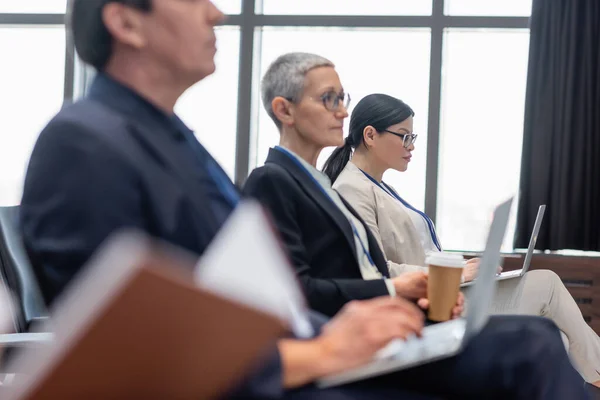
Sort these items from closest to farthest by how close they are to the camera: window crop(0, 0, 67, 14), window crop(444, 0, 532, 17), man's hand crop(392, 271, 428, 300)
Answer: man's hand crop(392, 271, 428, 300)
window crop(444, 0, 532, 17)
window crop(0, 0, 67, 14)

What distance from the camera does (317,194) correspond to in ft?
6.11

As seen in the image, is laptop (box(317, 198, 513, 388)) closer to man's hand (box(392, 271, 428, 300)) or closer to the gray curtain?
man's hand (box(392, 271, 428, 300))

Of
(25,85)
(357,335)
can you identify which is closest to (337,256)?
(357,335)

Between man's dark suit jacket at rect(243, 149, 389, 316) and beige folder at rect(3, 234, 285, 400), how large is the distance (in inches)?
40.3

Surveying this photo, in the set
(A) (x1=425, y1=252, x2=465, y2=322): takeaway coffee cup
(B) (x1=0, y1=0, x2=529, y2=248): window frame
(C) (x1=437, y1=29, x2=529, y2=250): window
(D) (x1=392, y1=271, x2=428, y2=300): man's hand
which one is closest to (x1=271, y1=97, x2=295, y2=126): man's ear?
(D) (x1=392, y1=271, x2=428, y2=300): man's hand

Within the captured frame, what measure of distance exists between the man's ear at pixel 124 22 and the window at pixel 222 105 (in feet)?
13.6

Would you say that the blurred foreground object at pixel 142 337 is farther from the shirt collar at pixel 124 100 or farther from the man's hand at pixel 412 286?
the man's hand at pixel 412 286

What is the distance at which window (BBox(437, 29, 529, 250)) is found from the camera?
5.14 metres

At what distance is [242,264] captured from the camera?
2.37 ft

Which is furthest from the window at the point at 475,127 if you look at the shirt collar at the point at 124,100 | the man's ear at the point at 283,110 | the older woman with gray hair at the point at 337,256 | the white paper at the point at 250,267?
the white paper at the point at 250,267

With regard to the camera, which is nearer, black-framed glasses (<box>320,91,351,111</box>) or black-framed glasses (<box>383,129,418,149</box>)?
black-framed glasses (<box>320,91,351,111</box>)

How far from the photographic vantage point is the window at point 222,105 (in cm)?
541

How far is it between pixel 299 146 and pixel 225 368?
4.56 ft

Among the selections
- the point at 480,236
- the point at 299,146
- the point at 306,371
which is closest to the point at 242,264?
the point at 306,371
